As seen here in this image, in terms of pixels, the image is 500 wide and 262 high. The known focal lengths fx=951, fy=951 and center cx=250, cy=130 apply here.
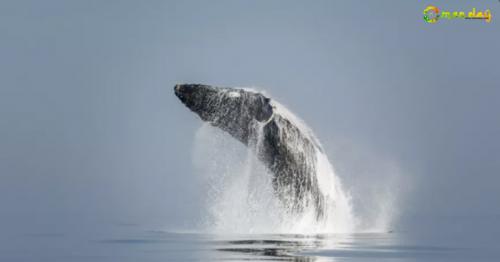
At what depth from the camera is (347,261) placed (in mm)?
17328

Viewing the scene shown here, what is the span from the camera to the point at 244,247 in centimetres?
2036

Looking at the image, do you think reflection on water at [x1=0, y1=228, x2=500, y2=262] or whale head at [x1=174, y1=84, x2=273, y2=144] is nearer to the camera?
reflection on water at [x1=0, y1=228, x2=500, y2=262]

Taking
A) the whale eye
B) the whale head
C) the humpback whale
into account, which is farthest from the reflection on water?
the whale eye

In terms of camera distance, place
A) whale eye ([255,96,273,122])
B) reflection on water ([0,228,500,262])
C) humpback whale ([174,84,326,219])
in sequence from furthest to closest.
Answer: humpback whale ([174,84,326,219]) → whale eye ([255,96,273,122]) → reflection on water ([0,228,500,262])

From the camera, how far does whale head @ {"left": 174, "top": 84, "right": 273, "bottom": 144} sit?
79.5 feet

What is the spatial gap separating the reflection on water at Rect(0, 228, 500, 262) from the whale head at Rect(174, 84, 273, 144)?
295cm

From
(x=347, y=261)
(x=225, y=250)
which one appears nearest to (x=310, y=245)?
(x=225, y=250)

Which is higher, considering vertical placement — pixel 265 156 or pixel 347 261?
pixel 265 156

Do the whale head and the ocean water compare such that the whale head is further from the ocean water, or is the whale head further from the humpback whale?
the ocean water

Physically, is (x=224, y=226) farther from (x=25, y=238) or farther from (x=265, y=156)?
(x=25, y=238)

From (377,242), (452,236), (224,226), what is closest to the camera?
(377,242)

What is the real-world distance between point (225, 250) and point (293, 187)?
6.21 meters

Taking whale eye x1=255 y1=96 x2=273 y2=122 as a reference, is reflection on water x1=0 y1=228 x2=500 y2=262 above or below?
below

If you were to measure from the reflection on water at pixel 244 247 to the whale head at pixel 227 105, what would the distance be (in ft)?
9.67
